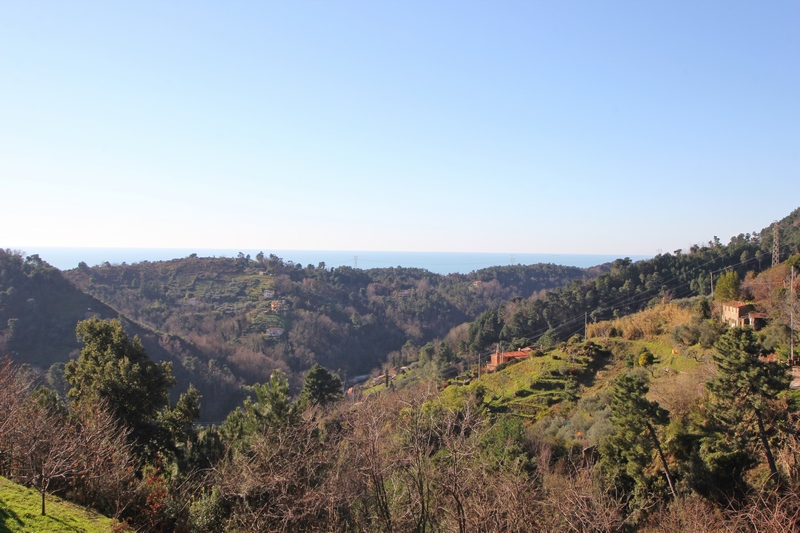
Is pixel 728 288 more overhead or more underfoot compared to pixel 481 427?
more overhead

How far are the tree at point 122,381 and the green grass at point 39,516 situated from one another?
15.3ft

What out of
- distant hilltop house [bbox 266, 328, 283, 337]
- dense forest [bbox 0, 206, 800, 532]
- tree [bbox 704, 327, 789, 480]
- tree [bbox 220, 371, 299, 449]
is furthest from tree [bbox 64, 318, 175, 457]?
distant hilltop house [bbox 266, 328, 283, 337]

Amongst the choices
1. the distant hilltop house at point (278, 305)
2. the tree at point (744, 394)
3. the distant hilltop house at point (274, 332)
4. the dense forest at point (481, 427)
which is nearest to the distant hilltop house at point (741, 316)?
the dense forest at point (481, 427)

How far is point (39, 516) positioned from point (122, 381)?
6512 mm

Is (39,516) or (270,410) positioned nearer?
(39,516)

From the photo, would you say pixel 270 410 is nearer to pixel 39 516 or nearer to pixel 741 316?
pixel 39 516

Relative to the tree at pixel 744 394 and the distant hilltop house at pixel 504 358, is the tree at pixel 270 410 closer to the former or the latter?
the tree at pixel 744 394

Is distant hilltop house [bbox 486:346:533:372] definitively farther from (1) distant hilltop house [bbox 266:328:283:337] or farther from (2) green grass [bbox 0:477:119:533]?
(1) distant hilltop house [bbox 266:328:283:337]

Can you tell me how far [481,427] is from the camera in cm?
1387

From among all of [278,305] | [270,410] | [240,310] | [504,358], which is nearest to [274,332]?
[278,305]

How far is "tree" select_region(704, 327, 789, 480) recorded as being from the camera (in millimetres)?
9969

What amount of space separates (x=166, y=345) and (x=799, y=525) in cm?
4193

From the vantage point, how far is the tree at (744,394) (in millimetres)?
9969

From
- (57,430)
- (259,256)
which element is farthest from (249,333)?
(57,430)
